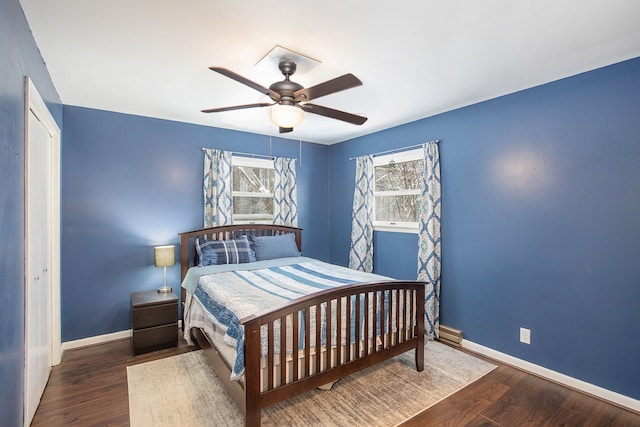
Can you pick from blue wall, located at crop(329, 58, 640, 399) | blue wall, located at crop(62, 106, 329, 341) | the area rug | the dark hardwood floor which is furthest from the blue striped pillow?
blue wall, located at crop(329, 58, 640, 399)

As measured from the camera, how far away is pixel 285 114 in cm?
232

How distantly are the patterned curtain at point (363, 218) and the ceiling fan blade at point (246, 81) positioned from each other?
2435mm

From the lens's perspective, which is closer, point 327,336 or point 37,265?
point 327,336

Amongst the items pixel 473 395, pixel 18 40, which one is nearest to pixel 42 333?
pixel 18 40

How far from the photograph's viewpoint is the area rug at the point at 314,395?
211cm

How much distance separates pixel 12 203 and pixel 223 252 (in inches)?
85.1

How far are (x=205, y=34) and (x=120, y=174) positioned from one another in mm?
2320

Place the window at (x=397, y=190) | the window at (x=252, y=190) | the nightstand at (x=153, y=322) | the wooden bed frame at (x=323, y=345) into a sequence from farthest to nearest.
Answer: the window at (x=252, y=190), the window at (x=397, y=190), the nightstand at (x=153, y=322), the wooden bed frame at (x=323, y=345)

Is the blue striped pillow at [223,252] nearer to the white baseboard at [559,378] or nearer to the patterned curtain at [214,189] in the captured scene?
the patterned curtain at [214,189]

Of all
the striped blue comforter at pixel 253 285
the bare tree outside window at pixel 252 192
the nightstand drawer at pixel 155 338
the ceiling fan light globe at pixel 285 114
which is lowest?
the nightstand drawer at pixel 155 338

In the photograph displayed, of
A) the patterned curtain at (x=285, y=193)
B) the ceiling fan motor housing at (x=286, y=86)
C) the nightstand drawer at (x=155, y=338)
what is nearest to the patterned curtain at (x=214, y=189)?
the patterned curtain at (x=285, y=193)

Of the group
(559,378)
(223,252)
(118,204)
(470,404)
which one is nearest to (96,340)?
(118,204)

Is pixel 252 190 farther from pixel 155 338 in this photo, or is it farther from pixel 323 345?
pixel 323 345

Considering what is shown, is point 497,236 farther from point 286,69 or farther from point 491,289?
point 286,69
